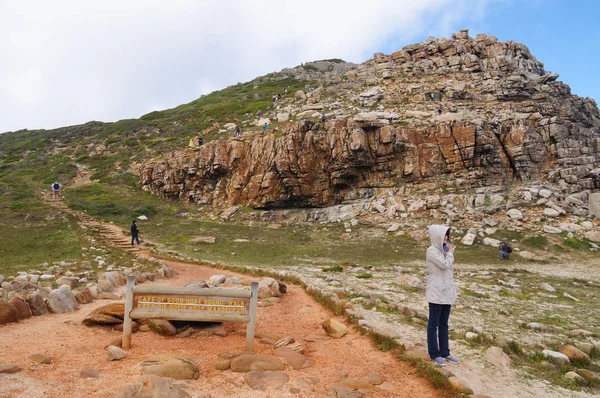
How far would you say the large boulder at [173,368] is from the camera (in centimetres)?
505

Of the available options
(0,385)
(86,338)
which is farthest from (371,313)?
(0,385)

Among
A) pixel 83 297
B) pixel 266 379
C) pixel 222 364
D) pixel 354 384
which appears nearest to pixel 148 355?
pixel 222 364

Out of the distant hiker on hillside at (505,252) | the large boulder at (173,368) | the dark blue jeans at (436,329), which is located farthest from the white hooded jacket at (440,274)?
the distant hiker on hillside at (505,252)

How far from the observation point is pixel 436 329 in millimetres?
6035

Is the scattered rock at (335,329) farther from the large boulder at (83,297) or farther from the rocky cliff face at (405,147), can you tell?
the rocky cliff face at (405,147)

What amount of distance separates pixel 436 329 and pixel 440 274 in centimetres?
97

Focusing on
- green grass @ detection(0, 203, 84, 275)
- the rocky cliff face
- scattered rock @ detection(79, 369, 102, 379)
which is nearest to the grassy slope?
green grass @ detection(0, 203, 84, 275)

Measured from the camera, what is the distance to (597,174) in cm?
2822

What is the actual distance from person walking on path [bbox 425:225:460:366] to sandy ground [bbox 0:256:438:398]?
73 cm

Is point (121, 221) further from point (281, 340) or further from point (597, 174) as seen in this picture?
point (597, 174)

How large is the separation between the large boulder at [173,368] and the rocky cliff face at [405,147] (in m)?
27.5

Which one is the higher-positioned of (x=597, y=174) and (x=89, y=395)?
(x=597, y=174)

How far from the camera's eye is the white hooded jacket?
5988mm

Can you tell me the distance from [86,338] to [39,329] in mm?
1212
